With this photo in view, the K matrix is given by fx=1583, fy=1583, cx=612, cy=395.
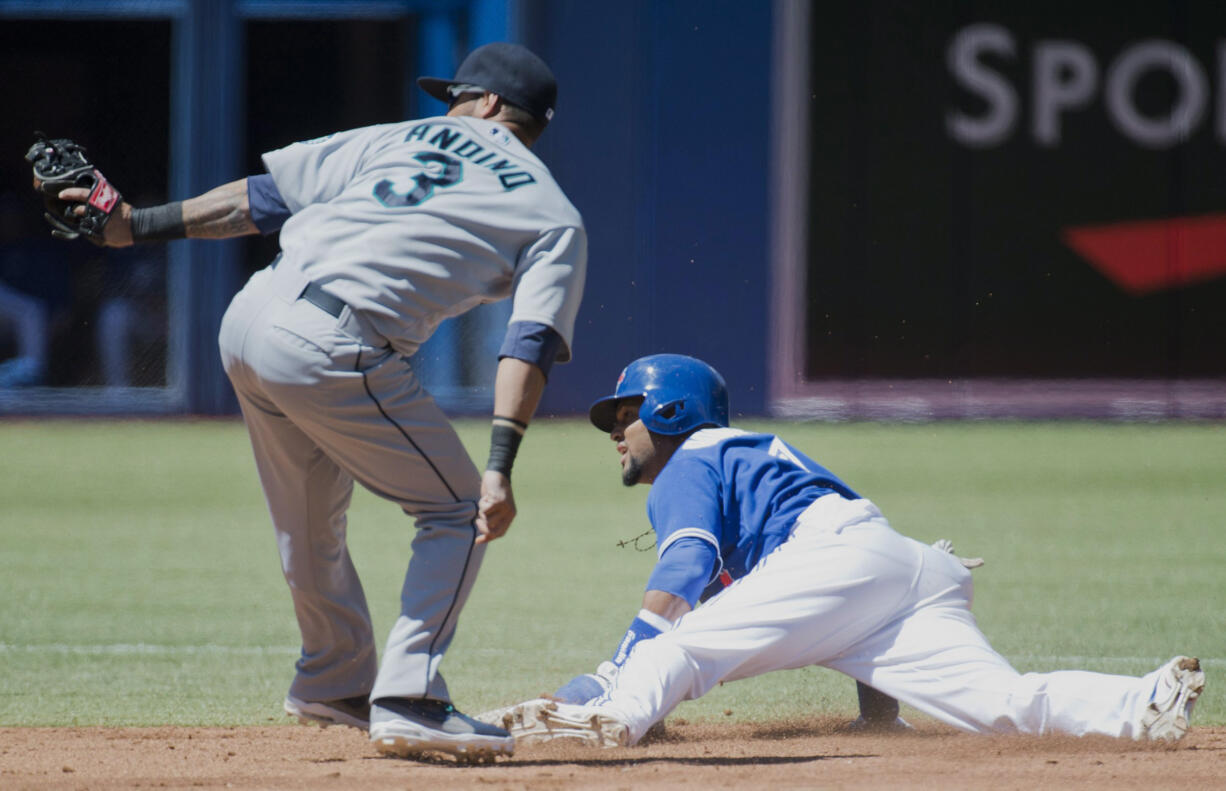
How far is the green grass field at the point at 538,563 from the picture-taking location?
5.18 m

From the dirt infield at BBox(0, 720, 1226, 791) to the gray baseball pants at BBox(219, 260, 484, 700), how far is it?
28 cm

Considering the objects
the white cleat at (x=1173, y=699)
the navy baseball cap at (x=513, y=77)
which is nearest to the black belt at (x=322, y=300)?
the navy baseball cap at (x=513, y=77)

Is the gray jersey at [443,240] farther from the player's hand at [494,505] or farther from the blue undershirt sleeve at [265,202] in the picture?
the player's hand at [494,505]

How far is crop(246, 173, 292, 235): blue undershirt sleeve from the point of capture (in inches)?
156

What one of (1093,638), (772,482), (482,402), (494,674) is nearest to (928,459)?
(482,402)

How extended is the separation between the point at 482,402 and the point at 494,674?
8739mm

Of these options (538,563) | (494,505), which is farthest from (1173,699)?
(538,563)

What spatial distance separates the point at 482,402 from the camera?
13.9 meters

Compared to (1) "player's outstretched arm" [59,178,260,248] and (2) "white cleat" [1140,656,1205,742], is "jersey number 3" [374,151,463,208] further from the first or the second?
(2) "white cleat" [1140,656,1205,742]

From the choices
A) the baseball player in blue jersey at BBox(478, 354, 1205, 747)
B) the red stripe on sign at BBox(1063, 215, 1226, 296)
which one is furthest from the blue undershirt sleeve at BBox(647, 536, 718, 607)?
the red stripe on sign at BBox(1063, 215, 1226, 296)

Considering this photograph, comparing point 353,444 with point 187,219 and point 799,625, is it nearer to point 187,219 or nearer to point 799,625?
point 187,219

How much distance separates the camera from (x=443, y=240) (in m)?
3.73

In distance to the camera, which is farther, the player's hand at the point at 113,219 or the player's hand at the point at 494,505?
the player's hand at the point at 113,219

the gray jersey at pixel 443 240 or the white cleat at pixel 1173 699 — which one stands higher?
the gray jersey at pixel 443 240
